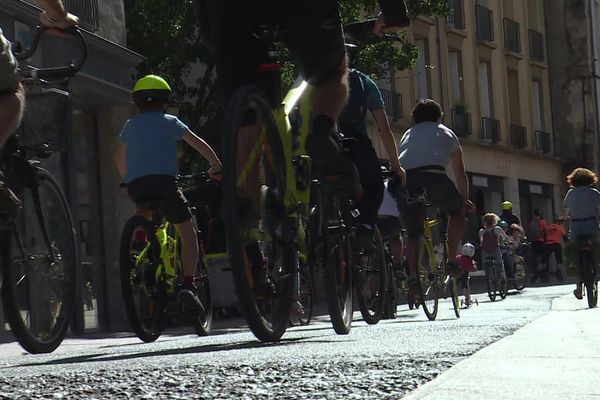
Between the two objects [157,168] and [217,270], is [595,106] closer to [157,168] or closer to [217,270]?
[217,270]

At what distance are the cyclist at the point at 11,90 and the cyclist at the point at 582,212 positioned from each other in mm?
12924

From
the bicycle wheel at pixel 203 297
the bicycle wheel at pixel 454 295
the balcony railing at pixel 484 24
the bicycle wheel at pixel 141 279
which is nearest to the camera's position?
the bicycle wheel at pixel 141 279

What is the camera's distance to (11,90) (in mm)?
5215

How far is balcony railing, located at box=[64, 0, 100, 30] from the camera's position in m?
18.2

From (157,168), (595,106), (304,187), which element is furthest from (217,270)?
(595,106)

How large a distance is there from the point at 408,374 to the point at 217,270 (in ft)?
37.1

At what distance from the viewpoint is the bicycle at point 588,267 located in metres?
17.2

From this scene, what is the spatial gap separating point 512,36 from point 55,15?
40.0 metres

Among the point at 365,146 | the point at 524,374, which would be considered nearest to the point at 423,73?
the point at 365,146

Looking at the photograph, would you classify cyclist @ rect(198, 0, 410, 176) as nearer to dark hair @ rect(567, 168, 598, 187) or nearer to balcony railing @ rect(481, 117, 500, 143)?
dark hair @ rect(567, 168, 598, 187)

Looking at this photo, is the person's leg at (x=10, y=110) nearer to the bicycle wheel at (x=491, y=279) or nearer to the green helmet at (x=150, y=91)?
the green helmet at (x=150, y=91)

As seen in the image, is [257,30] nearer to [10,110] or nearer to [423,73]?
[10,110]

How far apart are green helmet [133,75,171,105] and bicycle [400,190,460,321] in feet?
11.5


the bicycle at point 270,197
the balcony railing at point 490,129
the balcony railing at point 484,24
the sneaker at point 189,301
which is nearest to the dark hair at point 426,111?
the sneaker at point 189,301
